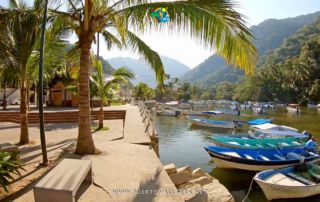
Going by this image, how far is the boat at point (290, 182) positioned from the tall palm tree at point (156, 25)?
19.2 feet

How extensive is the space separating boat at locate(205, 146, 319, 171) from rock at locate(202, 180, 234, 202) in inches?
186

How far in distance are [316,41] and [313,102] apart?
17.2m

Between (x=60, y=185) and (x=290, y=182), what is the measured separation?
9.53 m

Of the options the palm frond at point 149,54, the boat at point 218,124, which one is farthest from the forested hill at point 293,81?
the palm frond at point 149,54

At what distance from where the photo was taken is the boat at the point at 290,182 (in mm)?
10234

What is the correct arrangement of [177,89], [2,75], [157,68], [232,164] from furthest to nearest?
[177,89], [232,164], [2,75], [157,68]

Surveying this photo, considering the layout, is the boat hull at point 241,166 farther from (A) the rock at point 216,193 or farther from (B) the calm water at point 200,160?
(A) the rock at point 216,193

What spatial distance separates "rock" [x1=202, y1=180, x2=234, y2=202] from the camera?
824 centimetres

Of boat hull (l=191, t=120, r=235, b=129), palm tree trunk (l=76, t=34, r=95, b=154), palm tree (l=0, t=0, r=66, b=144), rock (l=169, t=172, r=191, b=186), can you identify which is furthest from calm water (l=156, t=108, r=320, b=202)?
palm tree (l=0, t=0, r=66, b=144)

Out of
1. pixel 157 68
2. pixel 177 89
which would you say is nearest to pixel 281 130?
pixel 157 68

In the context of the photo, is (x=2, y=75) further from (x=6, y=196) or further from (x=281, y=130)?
(x=281, y=130)

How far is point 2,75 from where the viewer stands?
9352mm

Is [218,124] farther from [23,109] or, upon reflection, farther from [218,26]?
[218,26]

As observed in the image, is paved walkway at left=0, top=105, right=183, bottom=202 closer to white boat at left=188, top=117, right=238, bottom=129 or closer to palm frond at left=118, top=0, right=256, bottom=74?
palm frond at left=118, top=0, right=256, bottom=74
